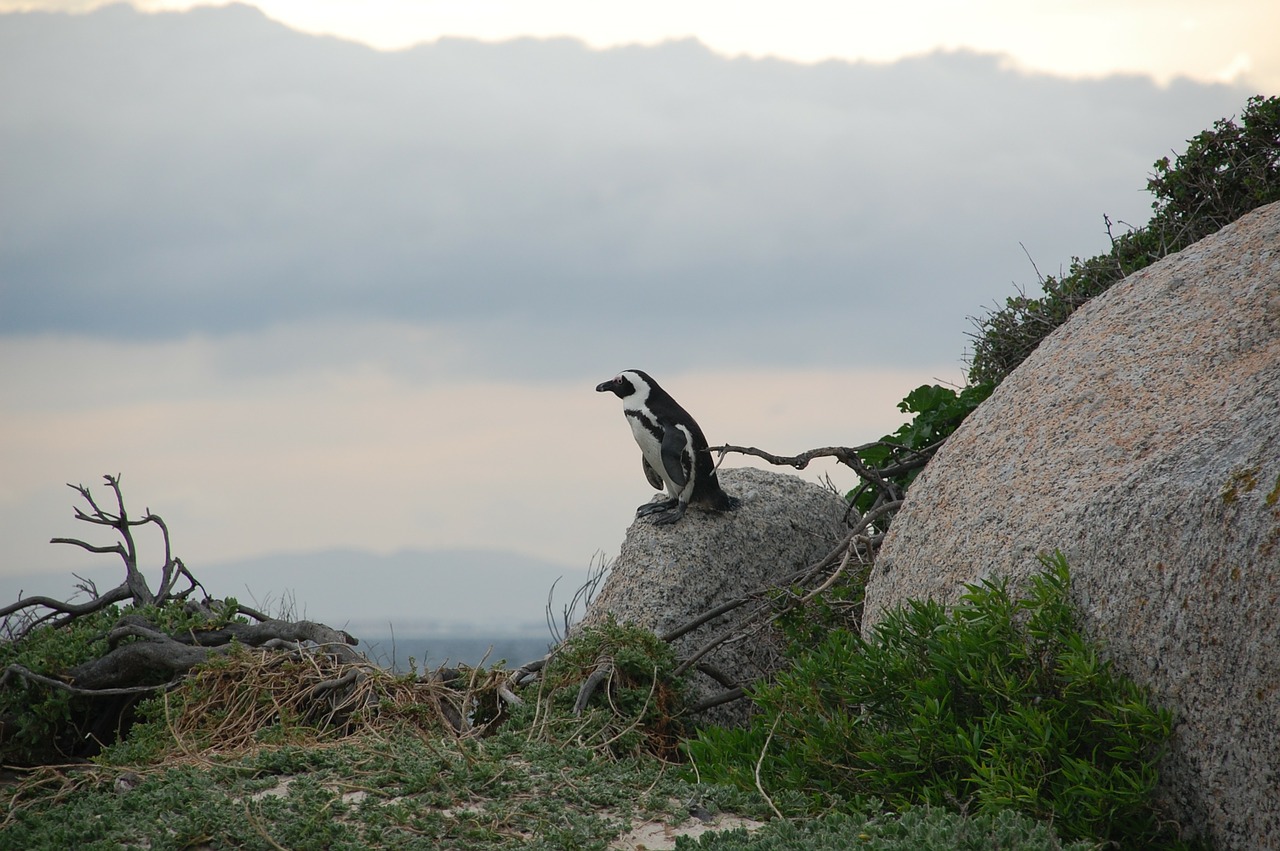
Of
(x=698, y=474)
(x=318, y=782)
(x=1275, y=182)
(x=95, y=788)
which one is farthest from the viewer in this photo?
(x=1275, y=182)

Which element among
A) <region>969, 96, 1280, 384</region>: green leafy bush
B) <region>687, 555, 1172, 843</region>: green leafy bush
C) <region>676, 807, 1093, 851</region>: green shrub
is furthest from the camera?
<region>969, 96, 1280, 384</region>: green leafy bush

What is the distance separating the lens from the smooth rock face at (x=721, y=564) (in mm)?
7492

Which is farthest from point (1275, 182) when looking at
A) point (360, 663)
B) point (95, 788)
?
point (95, 788)

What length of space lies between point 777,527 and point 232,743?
416 cm

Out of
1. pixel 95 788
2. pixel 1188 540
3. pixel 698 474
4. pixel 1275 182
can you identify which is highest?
pixel 1275 182

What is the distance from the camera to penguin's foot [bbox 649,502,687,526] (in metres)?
7.98

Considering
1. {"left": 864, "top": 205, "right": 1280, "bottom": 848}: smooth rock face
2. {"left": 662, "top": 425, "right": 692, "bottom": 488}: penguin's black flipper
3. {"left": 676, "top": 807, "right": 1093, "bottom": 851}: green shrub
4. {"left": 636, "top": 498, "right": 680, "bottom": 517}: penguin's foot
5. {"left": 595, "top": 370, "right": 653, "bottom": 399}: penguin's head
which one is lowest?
{"left": 676, "top": 807, "right": 1093, "bottom": 851}: green shrub

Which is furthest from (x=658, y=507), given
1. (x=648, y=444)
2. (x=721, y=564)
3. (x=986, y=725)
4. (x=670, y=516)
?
(x=986, y=725)

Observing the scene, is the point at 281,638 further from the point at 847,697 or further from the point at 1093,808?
the point at 1093,808

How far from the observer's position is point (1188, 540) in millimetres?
3895

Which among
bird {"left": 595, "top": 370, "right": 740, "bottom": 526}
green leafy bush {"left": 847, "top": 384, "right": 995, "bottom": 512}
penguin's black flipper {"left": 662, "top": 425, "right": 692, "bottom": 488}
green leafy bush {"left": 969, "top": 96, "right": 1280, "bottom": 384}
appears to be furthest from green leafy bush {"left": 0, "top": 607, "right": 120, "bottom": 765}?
green leafy bush {"left": 969, "top": 96, "right": 1280, "bottom": 384}

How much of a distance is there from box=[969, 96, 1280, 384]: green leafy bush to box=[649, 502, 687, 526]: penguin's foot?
3450 mm

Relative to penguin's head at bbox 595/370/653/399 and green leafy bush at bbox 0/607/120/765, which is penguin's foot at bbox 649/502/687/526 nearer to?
penguin's head at bbox 595/370/653/399

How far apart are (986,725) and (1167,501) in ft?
3.60
